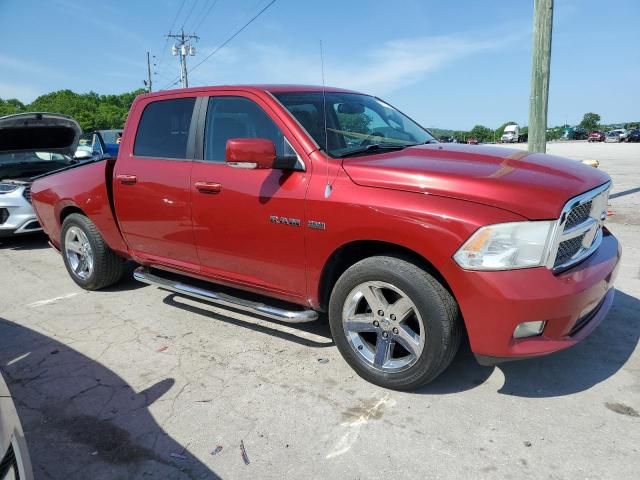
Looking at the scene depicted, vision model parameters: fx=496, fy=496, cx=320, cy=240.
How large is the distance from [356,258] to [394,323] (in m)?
0.51

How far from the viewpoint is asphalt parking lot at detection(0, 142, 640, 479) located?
2.45 metres

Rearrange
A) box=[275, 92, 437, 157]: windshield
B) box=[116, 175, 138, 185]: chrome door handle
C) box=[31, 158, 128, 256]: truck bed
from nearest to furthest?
box=[275, 92, 437, 157]: windshield
box=[116, 175, 138, 185]: chrome door handle
box=[31, 158, 128, 256]: truck bed

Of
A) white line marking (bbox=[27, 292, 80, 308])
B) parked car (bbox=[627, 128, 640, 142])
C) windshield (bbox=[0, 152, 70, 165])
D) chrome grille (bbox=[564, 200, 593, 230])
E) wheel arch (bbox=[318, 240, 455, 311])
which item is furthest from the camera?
parked car (bbox=[627, 128, 640, 142])

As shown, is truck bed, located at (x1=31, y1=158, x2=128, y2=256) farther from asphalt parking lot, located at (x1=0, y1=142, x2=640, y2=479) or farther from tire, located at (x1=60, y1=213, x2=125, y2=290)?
asphalt parking lot, located at (x1=0, y1=142, x2=640, y2=479)

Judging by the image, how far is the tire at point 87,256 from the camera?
193 inches

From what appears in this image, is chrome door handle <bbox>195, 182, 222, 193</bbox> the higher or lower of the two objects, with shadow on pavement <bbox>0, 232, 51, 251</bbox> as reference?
higher

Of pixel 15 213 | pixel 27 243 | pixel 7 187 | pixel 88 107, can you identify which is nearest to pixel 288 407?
pixel 15 213

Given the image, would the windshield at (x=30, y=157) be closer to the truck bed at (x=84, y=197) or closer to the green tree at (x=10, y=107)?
the truck bed at (x=84, y=197)

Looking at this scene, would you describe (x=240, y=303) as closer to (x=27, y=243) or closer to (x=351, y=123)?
(x=351, y=123)

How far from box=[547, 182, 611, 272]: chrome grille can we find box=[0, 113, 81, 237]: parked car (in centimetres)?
716

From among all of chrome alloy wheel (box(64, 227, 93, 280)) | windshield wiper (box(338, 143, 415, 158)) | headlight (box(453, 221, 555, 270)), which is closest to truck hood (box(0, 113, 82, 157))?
chrome alloy wheel (box(64, 227, 93, 280))

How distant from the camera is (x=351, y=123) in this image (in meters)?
3.76

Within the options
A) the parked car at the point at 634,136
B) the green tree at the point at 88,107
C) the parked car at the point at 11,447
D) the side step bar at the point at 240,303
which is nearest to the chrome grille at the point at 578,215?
the side step bar at the point at 240,303

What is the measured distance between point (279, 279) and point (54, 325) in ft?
7.33
